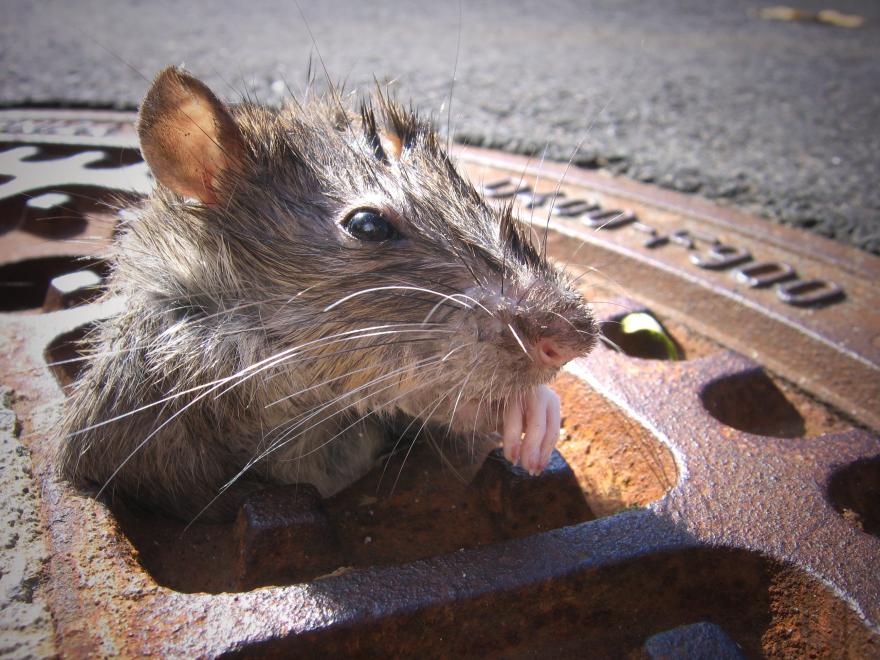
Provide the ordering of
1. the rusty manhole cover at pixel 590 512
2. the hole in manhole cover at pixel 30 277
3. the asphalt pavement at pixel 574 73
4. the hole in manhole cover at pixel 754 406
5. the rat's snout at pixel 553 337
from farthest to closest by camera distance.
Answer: the asphalt pavement at pixel 574 73
the hole in manhole cover at pixel 30 277
the hole in manhole cover at pixel 754 406
the rat's snout at pixel 553 337
the rusty manhole cover at pixel 590 512

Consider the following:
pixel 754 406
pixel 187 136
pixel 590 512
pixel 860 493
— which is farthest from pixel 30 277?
pixel 860 493

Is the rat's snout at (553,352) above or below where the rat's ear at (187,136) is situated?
below

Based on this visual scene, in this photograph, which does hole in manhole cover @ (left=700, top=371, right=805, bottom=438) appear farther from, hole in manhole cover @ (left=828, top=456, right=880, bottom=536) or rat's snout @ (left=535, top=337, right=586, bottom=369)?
rat's snout @ (left=535, top=337, right=586, bottom=369)

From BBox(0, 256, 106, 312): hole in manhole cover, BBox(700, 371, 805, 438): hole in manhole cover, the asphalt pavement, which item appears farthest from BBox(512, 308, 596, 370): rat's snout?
BBox(0, 256, 106, 312): hole in manhole cover

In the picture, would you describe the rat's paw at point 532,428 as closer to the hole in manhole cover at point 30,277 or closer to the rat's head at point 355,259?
the rat's head at point 355,259

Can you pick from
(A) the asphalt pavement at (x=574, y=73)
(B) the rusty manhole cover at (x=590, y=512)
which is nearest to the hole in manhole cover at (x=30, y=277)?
(B) the rusty manhole cover at (x=590, y=512)

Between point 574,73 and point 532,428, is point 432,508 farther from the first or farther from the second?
point 574,73

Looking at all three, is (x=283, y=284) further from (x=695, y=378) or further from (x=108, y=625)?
(x=695, y=378)

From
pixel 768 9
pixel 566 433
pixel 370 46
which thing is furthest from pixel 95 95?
pixel 768 9
